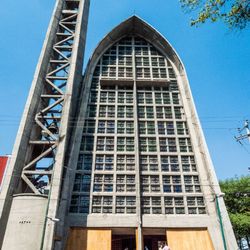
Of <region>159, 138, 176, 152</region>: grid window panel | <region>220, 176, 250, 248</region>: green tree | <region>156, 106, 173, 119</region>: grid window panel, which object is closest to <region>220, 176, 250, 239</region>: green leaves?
<region>220, 176, 250, 248</region>: green tree

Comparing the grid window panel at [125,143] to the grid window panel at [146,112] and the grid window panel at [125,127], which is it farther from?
the grid window panel at [146,112]

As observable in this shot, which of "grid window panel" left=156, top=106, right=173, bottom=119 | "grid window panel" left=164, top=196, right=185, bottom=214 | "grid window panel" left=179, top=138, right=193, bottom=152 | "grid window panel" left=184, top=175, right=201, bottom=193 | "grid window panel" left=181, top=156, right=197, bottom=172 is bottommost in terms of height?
"grid window panel" left=164, top=196, right=185, bottom=214

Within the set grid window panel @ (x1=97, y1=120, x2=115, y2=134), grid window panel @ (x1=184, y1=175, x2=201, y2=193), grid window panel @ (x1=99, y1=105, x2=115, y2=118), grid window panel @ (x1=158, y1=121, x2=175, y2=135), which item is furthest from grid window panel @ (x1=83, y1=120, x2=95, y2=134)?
grid window panel @ (x1=184, y1=175, x2=201, y2=193)

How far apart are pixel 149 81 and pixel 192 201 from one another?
10513 mm

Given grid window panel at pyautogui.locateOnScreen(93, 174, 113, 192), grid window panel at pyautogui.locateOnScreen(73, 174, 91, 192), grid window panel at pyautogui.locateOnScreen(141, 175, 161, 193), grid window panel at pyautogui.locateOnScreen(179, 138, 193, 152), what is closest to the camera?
grid window panel at pyautogui.locateOnScreen(73, 174, 91, 192)

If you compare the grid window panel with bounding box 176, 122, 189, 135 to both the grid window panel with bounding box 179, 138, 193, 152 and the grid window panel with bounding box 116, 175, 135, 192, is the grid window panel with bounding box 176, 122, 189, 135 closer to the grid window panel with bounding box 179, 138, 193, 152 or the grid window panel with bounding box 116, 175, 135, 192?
the grid window panel with bounding box 179, 138, 193, 152

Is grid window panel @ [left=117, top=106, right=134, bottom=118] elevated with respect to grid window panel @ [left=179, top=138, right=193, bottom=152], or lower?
elevated

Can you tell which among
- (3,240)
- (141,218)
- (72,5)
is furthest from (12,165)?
(72,5)

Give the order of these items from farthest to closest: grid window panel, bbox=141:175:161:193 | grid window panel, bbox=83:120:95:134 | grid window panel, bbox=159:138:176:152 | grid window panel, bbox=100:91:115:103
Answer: grid window panel, bbox=100:91:115:103, grid window panel, bbox=83:120:95:134, grid window panel, bbox=159:138:176:152, grid window panel, bbox=141:175:161:193

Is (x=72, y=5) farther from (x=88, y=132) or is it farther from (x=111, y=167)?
(x=111, y=167)

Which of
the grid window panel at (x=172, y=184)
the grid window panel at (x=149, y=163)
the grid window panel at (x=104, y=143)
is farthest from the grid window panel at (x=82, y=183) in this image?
the grid window panel at (x=172, y=184)

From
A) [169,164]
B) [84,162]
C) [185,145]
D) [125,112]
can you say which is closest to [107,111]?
[125,112]

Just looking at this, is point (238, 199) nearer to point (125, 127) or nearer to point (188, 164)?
point (188, 164)

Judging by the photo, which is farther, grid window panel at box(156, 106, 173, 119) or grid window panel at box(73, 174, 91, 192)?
grid window panel at box(156, 106, 173, 119)
